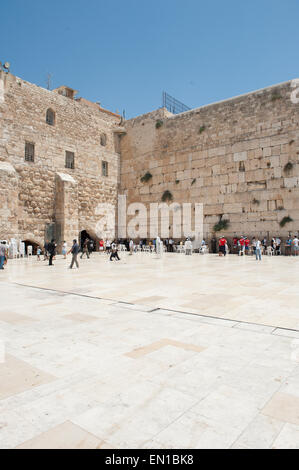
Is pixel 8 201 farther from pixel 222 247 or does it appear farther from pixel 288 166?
pixel 288 166

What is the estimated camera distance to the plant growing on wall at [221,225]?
1838 cm

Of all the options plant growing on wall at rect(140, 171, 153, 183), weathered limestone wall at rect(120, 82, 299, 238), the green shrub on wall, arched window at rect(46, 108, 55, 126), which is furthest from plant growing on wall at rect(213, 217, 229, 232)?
arched window at rect(46, 108, 55, 126)

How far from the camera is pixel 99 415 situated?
2.08 m

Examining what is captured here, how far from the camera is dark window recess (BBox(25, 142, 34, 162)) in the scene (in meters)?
17.3

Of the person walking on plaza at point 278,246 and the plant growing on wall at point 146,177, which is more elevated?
the plant growing on wall at point 146,177

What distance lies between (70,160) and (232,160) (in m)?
9.85

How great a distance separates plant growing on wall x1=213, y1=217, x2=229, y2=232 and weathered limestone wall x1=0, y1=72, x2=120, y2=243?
8.00 metres

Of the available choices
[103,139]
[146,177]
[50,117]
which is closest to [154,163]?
[146,177]

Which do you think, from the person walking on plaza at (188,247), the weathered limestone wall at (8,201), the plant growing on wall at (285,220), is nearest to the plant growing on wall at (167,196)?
the person walking on plaza at (188,247)

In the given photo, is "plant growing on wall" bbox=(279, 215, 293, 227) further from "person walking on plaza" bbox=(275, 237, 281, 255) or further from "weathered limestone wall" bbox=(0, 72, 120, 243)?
"weathered limestone wall" bbox=(0, 72, 120, 243)

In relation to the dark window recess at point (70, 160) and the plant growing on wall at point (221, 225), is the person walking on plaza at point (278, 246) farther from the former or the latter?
the dark window recess at point (70, 160)

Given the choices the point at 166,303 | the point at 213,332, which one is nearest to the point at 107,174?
the point at 166,303

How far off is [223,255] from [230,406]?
49.6 feet

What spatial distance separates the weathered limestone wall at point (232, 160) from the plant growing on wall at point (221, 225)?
26cm
